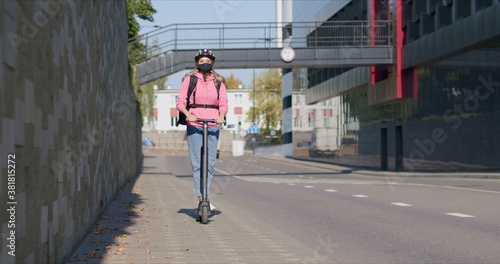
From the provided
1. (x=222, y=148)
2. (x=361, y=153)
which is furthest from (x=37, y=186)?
(x=222, y=148)

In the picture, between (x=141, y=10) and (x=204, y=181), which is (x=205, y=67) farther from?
(x=141, y=10)

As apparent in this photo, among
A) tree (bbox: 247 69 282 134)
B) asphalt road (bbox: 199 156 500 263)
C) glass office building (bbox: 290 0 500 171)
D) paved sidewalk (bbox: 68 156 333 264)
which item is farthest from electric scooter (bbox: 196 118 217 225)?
tree (bbox: 247 69 282 134)

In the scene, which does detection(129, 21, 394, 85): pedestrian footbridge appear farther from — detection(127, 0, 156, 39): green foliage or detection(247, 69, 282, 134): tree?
detection(247, 69, 282, 134): tree

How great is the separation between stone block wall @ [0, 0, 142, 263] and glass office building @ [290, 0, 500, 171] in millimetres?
24770

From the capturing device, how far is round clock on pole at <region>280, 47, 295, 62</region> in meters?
37.0

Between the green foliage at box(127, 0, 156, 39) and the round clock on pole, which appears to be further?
the green foliage at box(127, 0, 156, 39)

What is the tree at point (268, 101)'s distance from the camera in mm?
121375

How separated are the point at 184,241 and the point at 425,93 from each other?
107 ft

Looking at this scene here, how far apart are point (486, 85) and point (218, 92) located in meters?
23.4

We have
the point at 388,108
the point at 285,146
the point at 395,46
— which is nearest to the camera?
the point at 395,46

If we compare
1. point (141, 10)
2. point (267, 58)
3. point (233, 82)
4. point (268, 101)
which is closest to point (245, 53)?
point (267, 58)

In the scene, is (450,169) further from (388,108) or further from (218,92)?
(218,92)

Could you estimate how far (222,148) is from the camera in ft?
403

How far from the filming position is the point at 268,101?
403 ft
